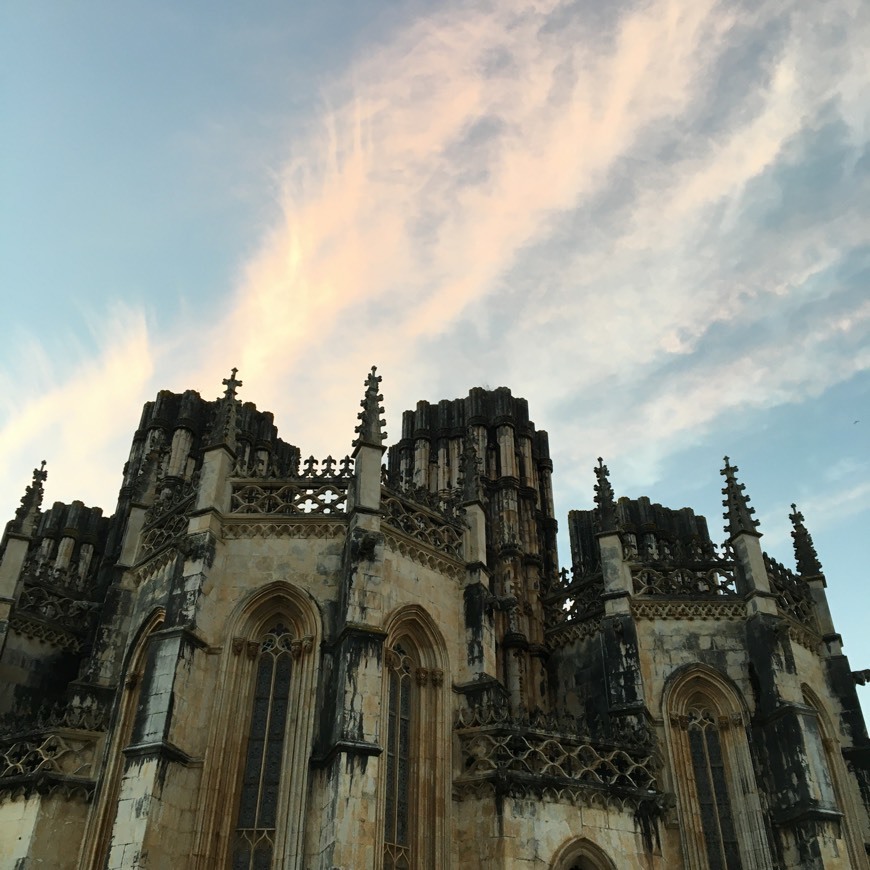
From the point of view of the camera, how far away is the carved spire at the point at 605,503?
2462 cm

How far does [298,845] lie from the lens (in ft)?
54.2

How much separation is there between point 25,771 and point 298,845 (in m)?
6.50

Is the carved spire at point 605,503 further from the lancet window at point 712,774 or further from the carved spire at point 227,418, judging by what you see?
the carved spire at point 227,418

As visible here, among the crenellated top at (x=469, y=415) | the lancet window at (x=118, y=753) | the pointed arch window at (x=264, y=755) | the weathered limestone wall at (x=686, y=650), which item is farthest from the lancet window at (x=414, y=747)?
the crenellated top at (x=469, y=415)

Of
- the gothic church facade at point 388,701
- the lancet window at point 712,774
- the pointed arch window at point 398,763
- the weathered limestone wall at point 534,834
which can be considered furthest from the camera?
the lancet window at point 712,774

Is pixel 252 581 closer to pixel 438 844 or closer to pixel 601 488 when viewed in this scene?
pixel 438 844

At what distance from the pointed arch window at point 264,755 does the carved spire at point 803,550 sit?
15.7 metres

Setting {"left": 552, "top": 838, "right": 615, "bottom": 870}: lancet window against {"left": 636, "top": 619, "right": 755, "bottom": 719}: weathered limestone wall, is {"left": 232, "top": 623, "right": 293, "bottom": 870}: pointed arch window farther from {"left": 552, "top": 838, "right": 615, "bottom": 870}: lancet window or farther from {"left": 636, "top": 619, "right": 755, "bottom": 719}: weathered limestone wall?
{"left": 636, "top": 619, "right": 755, "bottom": 719}: weathered limestone wall

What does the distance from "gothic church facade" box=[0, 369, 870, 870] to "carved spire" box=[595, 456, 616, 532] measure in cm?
13

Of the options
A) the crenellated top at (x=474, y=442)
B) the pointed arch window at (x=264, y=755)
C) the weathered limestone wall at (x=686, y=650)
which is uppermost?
the crenellated top at (x=474, y=442)

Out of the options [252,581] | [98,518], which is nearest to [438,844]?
[252,581]

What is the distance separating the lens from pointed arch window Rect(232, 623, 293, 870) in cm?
1684

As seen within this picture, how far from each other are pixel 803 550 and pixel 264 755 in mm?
17186

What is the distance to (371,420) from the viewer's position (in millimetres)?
21547
